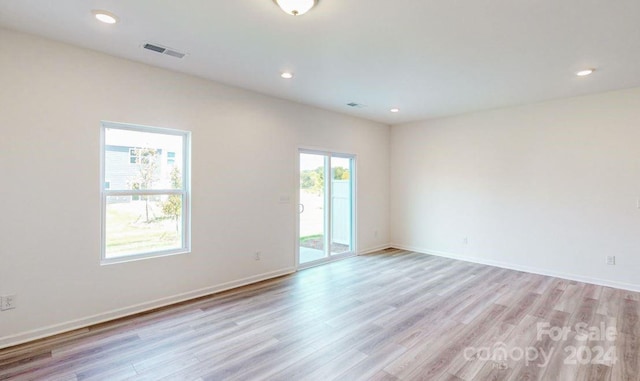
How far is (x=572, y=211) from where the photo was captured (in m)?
4.52

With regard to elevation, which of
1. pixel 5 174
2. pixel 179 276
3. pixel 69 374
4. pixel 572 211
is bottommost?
pixel 69 374

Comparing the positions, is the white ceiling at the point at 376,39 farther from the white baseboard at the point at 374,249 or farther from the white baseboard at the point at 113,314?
the white baseboard at the point at 374,249

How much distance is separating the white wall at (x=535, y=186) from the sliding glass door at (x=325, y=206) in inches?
56.6

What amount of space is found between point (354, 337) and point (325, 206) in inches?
115

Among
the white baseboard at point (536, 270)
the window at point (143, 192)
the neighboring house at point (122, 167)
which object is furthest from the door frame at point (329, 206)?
the neighboring house at point (122, 167)

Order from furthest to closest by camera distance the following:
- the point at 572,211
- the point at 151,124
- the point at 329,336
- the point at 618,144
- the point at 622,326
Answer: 1. the point at 572,211
2. the point at 618,144
3. the point at 151,124
4. the point at 622,326
5. the point at 329,336

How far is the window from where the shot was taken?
326 cm

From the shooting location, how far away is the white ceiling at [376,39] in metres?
2.32

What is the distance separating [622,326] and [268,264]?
411 centimetres

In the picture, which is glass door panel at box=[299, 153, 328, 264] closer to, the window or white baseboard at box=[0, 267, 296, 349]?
white baseboard at box=[0, 267, 296, 349]

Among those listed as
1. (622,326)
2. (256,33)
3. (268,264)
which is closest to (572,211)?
(622,326)

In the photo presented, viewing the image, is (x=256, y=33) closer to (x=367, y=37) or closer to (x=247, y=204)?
(x=367, y=37)

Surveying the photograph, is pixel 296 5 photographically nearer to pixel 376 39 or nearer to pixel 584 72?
pixel 376 39

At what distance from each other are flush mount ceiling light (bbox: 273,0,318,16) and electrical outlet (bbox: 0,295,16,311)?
335 centimetres
